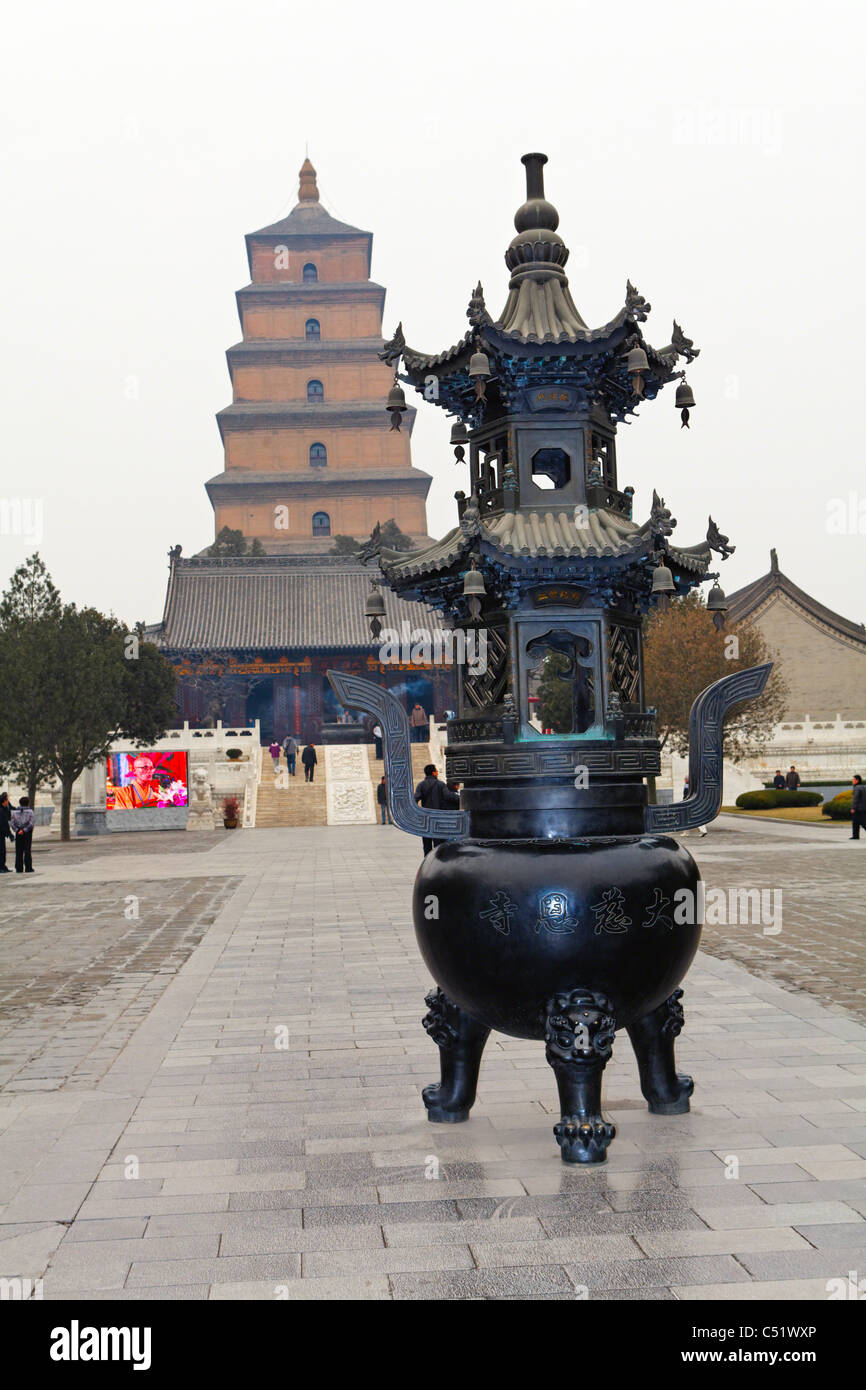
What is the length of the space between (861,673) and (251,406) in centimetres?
2877

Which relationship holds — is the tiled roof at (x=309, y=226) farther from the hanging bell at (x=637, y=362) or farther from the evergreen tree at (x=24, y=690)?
the hanging bell at (x=637, y=362)

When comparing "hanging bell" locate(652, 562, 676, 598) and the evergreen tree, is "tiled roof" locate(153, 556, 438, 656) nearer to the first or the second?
the evergreen tree

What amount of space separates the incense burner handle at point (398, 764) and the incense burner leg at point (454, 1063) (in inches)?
32.7

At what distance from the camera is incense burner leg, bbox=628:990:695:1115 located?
6.20 meters

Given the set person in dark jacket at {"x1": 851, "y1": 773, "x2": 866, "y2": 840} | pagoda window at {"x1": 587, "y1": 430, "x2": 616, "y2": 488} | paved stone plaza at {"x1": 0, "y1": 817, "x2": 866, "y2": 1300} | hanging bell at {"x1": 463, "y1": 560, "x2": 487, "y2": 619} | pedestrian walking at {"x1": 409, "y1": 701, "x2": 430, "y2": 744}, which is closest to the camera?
paved stone plaza at {"x1": 0, "y1": 817, "x2": 866, "y2": 1300}

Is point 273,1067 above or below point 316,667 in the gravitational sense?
below

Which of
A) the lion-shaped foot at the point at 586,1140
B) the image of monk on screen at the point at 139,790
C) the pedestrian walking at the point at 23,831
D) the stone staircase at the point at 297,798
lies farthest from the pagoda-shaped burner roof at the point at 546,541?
the image of monk on screen at the point at 139,790

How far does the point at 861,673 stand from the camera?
47.9m

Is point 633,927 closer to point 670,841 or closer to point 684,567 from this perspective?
point 670,841

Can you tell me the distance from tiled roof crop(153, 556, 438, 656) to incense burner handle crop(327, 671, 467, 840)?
3976cm

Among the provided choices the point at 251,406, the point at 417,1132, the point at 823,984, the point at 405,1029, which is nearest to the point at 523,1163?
the point at 417,1132

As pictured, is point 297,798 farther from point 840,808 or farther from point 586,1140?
point 586,1140

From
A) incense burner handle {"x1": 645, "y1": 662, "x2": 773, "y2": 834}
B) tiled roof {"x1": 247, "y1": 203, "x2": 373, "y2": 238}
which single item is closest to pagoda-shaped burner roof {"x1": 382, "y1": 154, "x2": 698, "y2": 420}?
incense burner handle {"x1": 645, "y1": 662, "x2": 773, "y2": 834}

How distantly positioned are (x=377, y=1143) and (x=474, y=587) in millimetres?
2662
